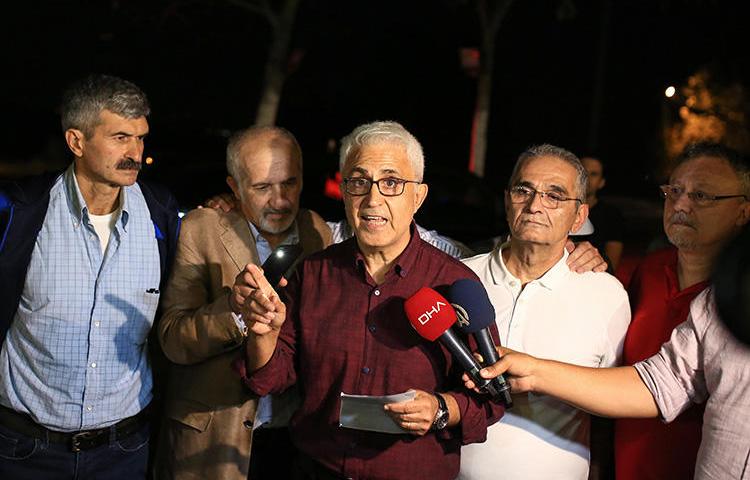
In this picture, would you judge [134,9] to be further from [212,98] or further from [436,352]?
[436,352]

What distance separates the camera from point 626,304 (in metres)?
3.25

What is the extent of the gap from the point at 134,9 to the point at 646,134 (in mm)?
17314

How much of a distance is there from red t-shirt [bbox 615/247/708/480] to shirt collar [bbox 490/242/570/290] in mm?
336

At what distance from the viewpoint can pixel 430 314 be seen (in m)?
2.57

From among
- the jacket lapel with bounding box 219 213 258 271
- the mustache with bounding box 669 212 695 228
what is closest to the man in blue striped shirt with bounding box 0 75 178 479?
the jacket lapel with bounding box 219 213 258 271

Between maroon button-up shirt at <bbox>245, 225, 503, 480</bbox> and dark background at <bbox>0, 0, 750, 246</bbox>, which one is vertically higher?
dark background at <bbox>0, 0, 750, 246</bbox>

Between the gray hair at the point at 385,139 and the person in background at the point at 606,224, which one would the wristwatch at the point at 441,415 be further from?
the person in background at the point at 606,224

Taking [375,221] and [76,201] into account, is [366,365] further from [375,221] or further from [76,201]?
[76,201]

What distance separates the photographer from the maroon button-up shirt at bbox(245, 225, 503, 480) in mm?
2781

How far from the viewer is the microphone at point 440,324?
8.38 feet

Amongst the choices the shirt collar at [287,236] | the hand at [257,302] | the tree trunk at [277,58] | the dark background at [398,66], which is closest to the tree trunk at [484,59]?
the dark background at [398,66]

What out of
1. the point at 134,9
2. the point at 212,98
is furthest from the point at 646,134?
the point at 134,9

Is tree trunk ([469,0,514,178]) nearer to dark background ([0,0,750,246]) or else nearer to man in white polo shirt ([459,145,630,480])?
dark background ([0,0,750,246])

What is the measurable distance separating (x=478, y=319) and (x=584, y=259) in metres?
0.92
